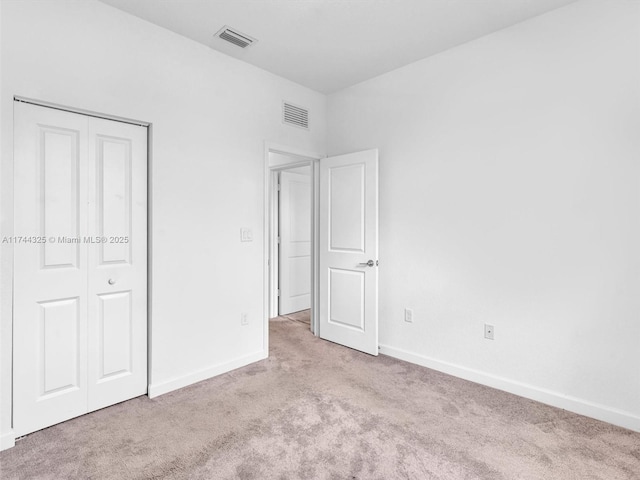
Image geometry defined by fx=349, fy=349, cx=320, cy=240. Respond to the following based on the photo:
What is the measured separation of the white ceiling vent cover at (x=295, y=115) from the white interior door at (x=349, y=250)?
0.46m

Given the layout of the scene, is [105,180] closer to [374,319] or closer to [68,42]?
[68,42]

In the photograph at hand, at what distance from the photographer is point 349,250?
3.62 meters

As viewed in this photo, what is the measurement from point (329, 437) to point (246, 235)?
1793 millimetres

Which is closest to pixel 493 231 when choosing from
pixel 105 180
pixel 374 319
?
pixel 374 319

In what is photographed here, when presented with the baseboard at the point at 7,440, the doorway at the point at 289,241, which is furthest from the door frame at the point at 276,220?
the baseboard at the point at 7,440

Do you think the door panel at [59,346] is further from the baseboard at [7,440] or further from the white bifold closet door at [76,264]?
the baseboard at [7,440]

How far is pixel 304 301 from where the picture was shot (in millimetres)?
5250

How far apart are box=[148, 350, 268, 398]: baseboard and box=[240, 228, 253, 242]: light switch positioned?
106 centimetres

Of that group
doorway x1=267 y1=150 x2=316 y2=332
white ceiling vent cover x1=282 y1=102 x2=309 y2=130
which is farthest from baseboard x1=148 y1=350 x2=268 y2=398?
white ceiling vent cover x1=282 y1=102 x2=309 y2=130

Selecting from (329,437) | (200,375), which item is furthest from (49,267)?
(329,437)

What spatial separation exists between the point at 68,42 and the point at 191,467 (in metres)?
2.62

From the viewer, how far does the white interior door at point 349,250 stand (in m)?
3.41

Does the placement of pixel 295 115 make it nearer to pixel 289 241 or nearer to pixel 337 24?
pixel 337 24

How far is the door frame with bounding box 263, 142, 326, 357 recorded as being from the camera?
11.0ft
